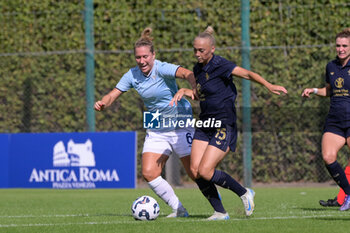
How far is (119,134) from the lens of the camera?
14.8 m

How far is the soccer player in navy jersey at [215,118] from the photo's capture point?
25.2 ft

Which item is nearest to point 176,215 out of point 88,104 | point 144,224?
point 144,224

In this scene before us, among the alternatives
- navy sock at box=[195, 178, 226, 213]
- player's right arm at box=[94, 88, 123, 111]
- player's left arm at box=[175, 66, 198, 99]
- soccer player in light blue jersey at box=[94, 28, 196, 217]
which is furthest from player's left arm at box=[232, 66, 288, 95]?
player's right arm at box=[94, 88, 123, 111]

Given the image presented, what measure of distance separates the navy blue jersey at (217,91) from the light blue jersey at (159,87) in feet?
1.94

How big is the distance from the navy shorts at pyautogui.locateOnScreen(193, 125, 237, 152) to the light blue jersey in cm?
73

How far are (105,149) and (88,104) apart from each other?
1.46 metres

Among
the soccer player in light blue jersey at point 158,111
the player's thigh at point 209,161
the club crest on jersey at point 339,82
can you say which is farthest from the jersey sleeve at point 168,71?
the club crest on jersey at point 339,82

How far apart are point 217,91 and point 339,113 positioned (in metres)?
1.98

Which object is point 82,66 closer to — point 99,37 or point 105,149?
point 99,37

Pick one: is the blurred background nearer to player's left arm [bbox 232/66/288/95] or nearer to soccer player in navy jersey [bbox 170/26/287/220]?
soccer player in navy jersey [bbox 170/26/287/220]

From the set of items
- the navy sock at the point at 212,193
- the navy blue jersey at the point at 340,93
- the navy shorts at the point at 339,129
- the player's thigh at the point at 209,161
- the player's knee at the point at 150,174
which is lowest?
the navy sock at the point at 212,193

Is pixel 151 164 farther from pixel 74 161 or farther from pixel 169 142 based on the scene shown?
pixel 74 161

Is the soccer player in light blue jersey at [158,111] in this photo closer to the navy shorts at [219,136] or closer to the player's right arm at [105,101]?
the player's right arm at [105,101]

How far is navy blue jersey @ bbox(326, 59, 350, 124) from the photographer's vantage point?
29.3ft
